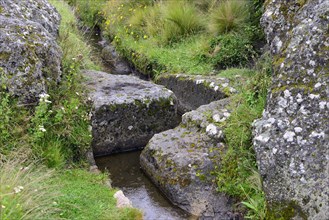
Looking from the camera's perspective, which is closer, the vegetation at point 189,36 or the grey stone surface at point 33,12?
the grey stone surface at point 33,12

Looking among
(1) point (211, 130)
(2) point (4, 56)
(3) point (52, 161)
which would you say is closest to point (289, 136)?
(1) point (211, 130)

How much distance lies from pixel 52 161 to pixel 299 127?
9.55 ft

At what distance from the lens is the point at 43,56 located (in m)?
6.54

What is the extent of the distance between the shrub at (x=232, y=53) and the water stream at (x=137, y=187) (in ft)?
10.7

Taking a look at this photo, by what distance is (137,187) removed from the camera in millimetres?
6328

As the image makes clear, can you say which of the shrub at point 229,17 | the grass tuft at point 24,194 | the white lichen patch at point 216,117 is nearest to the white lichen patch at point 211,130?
the white lichen patch at point 216,117

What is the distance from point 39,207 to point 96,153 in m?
2.63

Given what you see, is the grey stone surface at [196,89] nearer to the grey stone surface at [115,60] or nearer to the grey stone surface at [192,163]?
the grey stone surface at [192,163]

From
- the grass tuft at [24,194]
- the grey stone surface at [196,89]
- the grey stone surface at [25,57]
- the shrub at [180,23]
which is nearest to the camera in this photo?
the grass tuft at [24,194]

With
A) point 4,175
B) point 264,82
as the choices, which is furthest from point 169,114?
point 4,175

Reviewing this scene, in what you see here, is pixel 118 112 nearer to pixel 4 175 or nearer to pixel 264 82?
pixel 264 82

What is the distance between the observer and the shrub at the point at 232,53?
966 centimetres

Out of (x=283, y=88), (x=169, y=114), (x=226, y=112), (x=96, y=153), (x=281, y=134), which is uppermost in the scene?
(x=283, y=88)

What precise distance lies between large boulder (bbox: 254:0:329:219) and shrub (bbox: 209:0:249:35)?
4.67m
